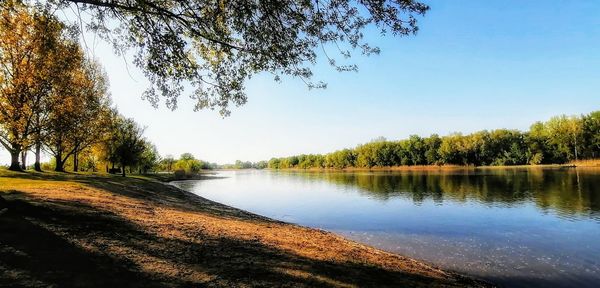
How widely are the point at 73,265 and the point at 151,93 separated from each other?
8.48m

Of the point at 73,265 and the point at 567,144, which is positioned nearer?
the point at 73,265

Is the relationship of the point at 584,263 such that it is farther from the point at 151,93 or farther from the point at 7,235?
the point at 7,235

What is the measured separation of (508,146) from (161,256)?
163 meters

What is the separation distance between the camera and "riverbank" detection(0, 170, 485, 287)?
9016 mm

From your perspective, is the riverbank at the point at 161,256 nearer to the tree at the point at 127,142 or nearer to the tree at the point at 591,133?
the tree at the point at 127,142

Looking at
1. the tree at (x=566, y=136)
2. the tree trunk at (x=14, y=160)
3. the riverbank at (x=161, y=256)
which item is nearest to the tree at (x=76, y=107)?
the tree trunk at (x=14, y=160)

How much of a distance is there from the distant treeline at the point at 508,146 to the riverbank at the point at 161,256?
139 meters

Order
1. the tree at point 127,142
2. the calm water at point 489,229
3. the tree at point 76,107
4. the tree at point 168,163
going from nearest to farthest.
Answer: the calm water at point 489,229, the tree at point 76,107, the tree at point 127,142, the tree at point 168,163

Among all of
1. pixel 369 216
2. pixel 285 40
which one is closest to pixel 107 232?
pixel 285 40

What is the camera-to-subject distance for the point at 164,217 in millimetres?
17844

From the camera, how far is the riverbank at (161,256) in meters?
9.02

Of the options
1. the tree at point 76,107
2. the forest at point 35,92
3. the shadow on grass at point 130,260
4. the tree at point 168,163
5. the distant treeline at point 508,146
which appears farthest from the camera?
the tree at point 168,163

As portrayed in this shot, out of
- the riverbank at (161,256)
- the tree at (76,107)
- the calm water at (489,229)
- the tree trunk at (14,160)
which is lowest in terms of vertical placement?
the calm water at (489,229)

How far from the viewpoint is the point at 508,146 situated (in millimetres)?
147250
